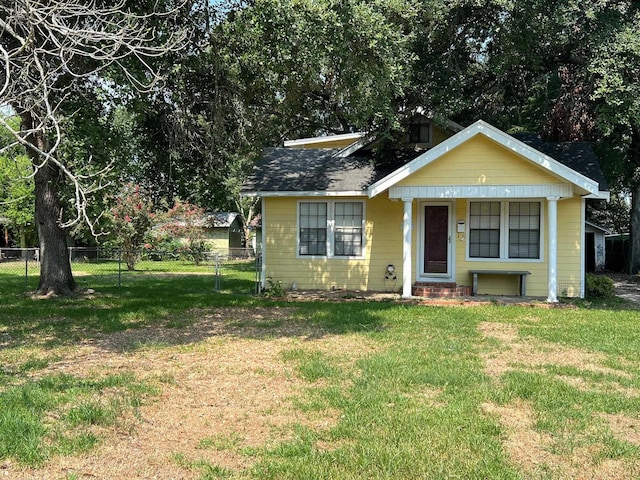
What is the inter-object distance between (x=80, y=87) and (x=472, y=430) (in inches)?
402

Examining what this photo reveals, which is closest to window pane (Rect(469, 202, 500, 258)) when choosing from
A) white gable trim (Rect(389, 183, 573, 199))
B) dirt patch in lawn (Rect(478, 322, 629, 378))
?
white gable trim (Rect(389, 183, 573, 199))

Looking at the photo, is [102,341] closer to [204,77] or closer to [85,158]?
[85,158]

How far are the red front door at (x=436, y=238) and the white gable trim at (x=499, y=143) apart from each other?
164cm

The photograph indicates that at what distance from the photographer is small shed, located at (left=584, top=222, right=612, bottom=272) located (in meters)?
23.3

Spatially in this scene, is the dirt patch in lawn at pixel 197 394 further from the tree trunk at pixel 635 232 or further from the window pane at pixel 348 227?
the tree trunk at pixel 635 232

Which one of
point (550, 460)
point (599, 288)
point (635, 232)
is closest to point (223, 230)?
point (635, 232)

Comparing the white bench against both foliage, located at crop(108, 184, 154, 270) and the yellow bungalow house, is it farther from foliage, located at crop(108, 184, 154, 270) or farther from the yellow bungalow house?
foliage, located at crop(108, 184, 154, 270)

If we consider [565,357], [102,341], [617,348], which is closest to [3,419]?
[102,341]

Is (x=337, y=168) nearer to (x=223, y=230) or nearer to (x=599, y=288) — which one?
(x=599, y=288)

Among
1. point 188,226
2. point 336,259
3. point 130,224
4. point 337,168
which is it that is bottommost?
point 336,259

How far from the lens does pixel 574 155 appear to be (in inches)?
546

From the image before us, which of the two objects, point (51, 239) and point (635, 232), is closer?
point (51, 239)

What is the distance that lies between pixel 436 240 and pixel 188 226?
65.5ft

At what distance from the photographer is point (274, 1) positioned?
924cm
